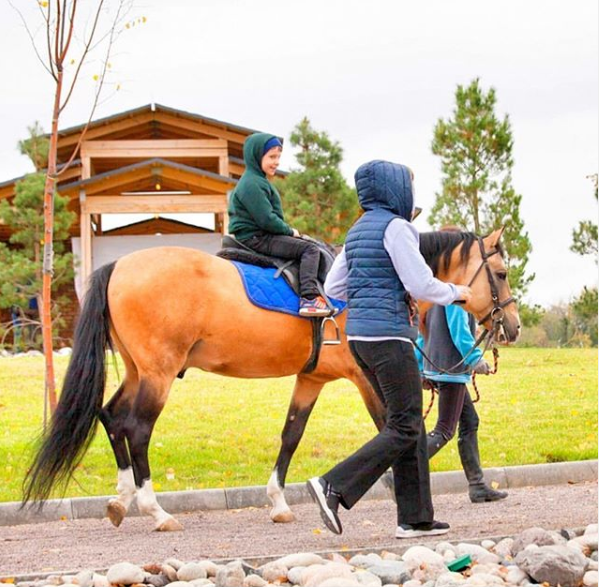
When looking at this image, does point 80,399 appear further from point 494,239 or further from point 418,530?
point 494,239

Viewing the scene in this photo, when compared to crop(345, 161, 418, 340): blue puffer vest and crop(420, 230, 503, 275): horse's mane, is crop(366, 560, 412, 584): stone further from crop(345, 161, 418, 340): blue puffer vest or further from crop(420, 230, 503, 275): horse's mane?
crop(420, 230, 503, 275): horse's mane

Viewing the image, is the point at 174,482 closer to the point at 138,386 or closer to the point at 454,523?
the point at 138,386

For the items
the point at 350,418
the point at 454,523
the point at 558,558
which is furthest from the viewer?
the point at 350,418

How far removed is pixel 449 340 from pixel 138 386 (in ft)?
7.55

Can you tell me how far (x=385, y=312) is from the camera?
6.30m

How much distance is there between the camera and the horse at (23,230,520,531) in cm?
750

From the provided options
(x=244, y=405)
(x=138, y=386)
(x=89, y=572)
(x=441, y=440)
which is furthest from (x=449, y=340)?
(x=244, y=405)

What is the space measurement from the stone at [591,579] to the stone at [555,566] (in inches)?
1.1

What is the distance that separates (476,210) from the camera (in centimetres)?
2441

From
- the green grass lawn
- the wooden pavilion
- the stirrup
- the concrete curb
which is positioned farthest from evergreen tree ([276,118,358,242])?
the stirrup

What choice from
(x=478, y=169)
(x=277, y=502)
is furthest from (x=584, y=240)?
(x=277, y=502)

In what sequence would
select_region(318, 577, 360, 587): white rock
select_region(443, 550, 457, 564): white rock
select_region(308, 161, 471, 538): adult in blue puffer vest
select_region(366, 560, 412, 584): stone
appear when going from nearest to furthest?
select_region(318, 577, 360, 587): white rock < select_region(366, 560, 412, 584): stone < select_region(443, 550, 457, 564): white rock < select_region(308, 161, 471, 538): adult in blue puffer vest

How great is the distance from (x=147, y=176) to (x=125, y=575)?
825 inches

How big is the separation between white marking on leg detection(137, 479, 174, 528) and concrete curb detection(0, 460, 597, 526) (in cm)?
90
